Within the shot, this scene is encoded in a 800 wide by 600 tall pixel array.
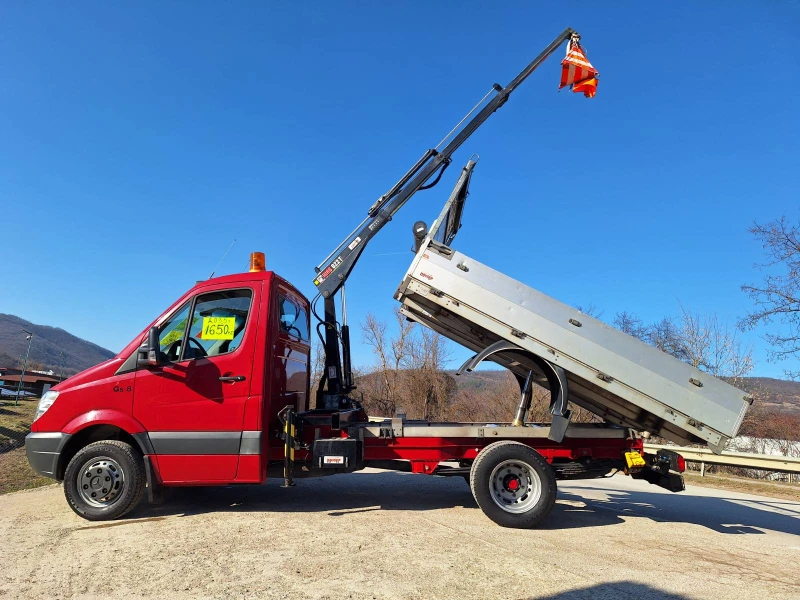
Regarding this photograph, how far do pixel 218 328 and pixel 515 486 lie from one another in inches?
154

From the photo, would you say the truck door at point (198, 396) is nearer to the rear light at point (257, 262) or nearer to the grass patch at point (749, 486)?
the rear light at point (257, 262)

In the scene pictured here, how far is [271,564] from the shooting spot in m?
4.10

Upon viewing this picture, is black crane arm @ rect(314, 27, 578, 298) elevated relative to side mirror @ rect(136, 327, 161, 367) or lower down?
elevated

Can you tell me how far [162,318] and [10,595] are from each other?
301cm

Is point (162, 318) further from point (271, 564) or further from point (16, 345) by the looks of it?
point (16, 345)

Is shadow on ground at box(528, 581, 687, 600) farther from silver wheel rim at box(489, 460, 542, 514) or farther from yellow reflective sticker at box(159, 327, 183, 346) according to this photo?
yellow reflective sticker at box(159, 327, 183, 346)

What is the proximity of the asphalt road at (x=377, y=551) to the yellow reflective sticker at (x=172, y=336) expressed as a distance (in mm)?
1941

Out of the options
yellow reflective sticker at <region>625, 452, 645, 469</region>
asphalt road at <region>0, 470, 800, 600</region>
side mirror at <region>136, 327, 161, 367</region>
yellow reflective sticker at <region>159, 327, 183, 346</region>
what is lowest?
asphalt road at <region>0, 470, 800, 600</region>

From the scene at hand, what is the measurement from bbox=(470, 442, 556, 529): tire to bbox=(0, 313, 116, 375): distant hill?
148027 mm

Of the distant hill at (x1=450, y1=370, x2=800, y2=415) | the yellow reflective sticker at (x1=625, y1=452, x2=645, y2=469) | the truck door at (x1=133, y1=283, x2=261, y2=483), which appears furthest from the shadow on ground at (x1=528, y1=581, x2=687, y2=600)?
the distant hill at (x1=450, y1=370, x2=800, y2=415)

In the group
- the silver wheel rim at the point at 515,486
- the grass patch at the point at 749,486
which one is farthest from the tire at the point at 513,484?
the grass patch at the point at 749,486

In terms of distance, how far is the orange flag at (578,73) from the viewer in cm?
708

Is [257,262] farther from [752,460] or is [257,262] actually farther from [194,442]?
[752,460]

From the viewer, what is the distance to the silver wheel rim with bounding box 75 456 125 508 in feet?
17.7
